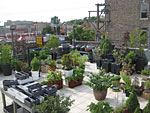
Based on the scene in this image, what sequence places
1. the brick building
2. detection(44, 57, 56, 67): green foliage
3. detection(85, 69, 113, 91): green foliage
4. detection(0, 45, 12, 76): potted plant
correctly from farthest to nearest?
1. the brick building
2. detection(44, 57, 56, 67): green foliage
3. detection(0, 45, 12, 76): potted plant
4. detection(85, 69, 113, 91): green foliage

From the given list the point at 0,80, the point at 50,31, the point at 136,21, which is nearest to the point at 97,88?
the point at 0,80

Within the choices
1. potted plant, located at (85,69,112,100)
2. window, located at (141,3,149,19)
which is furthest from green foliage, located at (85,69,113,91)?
window, located at (141,3,149,19)

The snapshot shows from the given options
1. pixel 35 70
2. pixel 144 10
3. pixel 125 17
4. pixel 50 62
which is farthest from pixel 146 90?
pixel 125 17

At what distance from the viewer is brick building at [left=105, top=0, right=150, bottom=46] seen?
18.3 meters

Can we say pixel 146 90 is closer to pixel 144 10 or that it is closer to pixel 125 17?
pixel 144 10

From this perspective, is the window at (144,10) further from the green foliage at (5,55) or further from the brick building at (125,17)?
the green foliage at (5,55)

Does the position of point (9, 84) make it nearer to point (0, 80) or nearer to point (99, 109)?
point (99, 109)

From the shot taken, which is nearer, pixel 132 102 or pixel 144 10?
pixel 132 102

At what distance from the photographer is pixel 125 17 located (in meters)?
19.6

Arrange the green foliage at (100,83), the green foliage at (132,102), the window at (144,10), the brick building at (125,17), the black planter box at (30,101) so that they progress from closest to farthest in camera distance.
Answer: the black planter box at (30,101) → the green foliage at (132,102) → the green foliage at (100,83) → the window at (144,10) → the brick building at (125,17)

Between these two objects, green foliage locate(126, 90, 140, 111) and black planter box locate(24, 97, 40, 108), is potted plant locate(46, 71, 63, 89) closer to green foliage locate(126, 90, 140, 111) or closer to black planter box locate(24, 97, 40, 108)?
black planter box locate(24, 97, 40, 108)

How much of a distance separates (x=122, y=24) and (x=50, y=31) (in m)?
44.3

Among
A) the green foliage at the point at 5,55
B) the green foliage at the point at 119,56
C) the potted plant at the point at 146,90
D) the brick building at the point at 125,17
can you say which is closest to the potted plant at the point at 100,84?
the potted plant at the point at 146,90

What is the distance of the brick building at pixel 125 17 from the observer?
18.3 metres
